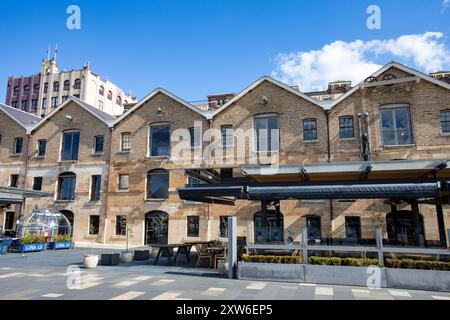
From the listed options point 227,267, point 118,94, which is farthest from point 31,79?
point 227,267

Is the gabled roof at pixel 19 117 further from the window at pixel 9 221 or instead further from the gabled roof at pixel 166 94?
the gabled roof at pixel 166 94

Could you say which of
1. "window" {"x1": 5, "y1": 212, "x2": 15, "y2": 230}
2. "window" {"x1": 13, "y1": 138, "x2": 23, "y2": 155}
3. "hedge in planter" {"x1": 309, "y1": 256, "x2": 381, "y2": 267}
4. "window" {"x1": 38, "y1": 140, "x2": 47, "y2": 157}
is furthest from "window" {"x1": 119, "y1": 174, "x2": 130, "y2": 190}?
"hedge in planter" {"x1": 309, "y1": 256, "x2": 381, "y2": 267}

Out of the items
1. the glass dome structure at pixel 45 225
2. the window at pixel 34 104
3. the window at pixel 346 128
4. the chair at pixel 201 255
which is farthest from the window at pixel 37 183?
the window at pixel 34 104

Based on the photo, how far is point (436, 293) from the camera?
27.8ft

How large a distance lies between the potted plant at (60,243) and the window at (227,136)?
39.3ft

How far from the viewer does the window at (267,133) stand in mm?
21344

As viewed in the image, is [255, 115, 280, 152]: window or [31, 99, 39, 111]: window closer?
[255, 115, 280, 152]: window

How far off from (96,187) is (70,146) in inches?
171

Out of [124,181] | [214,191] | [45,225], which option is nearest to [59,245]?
[45,225]

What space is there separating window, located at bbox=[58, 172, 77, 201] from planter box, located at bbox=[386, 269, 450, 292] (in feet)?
75.3

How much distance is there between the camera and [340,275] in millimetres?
9375

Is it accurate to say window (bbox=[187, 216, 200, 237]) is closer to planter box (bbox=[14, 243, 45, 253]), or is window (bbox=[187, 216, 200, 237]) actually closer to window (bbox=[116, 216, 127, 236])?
window (bbox=[116, 216, 127, 236])

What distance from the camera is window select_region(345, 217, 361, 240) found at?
18.8m
